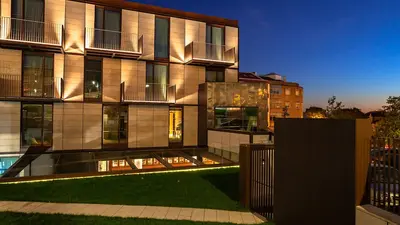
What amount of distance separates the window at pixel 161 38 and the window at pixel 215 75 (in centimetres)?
346

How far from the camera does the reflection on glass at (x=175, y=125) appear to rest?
19.4 m

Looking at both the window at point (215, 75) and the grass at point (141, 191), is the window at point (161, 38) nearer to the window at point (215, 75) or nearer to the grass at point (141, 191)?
the window at point (215, 75)

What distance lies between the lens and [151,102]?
1803cm

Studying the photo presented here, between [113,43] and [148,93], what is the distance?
385 cm

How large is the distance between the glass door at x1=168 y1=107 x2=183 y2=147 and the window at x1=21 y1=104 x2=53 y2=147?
750 cm

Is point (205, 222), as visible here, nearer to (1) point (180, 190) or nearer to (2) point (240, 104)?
(1) point (180, 190)

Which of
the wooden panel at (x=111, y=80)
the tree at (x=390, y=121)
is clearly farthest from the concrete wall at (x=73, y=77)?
the tree at (x=390, y=121)

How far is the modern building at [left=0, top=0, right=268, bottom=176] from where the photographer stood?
1548 cm

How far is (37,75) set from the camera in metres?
15.9

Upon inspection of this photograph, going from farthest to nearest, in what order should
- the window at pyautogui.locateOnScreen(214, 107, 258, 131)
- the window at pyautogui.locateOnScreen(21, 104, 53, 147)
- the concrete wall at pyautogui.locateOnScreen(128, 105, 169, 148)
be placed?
1. the window at pyautogui.locateOnScreen(214, 107, 258, 131)
2. the concrete wall at pyautogui.locateOnScreen(128, 105, 169, 148)
3. the window at pyautogui.locateOnScreen(21, 104, 53, 147)

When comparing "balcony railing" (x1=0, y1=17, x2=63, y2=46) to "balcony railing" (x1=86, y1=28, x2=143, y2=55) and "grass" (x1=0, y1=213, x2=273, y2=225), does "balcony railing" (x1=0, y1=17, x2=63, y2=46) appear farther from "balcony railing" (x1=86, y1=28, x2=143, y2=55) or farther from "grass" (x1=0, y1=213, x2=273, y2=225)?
"grass" (x1=0, y1=213, x2=273, y2=225)

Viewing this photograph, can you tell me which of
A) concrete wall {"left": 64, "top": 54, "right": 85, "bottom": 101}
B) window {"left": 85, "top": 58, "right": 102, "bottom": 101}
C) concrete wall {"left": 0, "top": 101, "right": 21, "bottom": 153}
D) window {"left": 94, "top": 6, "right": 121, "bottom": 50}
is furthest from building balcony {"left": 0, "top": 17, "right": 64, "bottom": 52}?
concrete wall {"left": 0, "top": 101, "right": 21, "bottom": 153}

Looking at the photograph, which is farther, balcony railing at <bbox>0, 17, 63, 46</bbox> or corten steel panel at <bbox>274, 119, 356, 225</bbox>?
balcony railing at <bbox>0, 17, 63, 46</bbox>

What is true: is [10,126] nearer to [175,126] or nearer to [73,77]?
[73,77]
